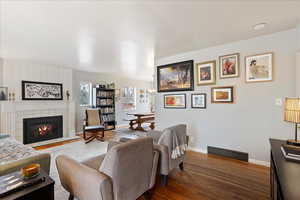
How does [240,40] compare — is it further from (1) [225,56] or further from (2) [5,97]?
(2) [5,97]

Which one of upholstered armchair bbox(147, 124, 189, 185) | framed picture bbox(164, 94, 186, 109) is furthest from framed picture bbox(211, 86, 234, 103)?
upholstered armchair bbox(147, 124, 189, 185)

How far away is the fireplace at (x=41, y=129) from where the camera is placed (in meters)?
4.15

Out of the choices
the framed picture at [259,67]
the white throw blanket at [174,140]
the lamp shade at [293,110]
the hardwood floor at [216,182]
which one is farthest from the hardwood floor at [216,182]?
the framed picture at [259,67]

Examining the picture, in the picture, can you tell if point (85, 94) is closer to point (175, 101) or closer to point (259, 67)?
point (175, 101)

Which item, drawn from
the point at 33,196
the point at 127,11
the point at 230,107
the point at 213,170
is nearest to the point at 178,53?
the point at 230,107

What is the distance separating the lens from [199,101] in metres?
3.46

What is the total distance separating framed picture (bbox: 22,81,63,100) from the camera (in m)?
4.20

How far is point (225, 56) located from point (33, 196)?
365 centimetres

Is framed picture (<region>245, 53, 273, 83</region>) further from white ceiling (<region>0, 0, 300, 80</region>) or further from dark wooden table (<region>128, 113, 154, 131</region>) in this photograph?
dark wooden table (<region>128, 113, 154, 131</region>)

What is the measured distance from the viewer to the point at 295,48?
2414 mm

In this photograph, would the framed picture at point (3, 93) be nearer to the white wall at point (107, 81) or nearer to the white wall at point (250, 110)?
the white wall at point (107, 81)

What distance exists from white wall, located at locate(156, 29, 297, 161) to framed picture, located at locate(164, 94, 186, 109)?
0.16 meters

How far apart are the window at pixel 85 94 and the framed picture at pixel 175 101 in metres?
3.61

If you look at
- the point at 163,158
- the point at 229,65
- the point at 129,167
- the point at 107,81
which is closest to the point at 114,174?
the point at 129,167
